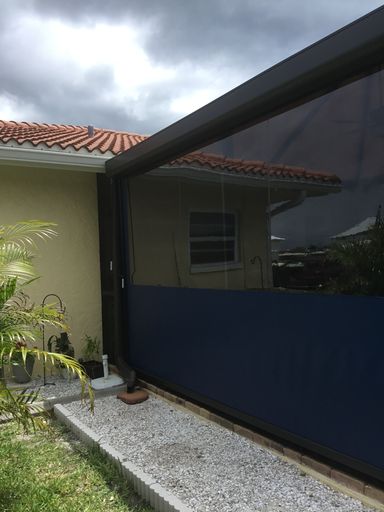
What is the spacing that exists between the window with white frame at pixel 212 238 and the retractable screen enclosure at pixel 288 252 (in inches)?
0.6

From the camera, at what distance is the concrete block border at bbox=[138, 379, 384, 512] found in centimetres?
278

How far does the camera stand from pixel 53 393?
207 inches

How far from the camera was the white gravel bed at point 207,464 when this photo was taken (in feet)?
9.15

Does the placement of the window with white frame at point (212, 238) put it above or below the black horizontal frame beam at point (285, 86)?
below

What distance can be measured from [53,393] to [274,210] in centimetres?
364

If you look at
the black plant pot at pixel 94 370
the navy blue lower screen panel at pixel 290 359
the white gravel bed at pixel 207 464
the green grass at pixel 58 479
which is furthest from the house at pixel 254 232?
the green grass at pixel 58 479

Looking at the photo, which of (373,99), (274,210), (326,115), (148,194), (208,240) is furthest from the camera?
(148,194)

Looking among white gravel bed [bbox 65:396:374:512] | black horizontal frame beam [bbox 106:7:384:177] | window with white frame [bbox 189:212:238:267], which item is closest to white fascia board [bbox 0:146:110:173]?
black horizontal frame beam [bbox 106:7:384:177]

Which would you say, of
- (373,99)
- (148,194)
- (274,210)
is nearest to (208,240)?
(274,210)

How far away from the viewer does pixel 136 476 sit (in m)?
3.17

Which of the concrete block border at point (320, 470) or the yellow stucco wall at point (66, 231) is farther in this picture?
the yellow stucco wall at point (66, 231)

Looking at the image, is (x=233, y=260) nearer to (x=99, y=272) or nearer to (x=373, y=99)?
(x=373, y=99)

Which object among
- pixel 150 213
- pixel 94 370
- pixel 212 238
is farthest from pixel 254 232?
pixel 94 370

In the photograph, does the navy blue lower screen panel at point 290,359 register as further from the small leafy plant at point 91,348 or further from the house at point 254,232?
the small leafy plant at point 91,348
